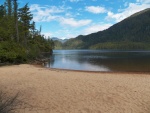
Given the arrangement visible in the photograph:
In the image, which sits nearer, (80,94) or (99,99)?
(99,99)

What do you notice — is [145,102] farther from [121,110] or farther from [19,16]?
[19,16]

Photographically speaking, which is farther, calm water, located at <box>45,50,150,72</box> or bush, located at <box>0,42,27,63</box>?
calm water, located at <box>45,50,150,72</box>

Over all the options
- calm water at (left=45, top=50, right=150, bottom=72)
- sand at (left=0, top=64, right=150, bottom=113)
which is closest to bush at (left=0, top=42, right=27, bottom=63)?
calm water at (left=45, top=50, right=150, bottom=72)

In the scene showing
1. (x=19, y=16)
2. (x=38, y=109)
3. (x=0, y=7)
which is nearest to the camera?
(x=38, y=109)

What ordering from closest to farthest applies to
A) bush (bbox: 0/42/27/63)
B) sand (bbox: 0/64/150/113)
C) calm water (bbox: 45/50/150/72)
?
sand (bbox: 0/64/150/113) → bush (bbox: 0/42/27/63) → calm water (bbox: 45/50/150/72)

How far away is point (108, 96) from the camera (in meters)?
12.6

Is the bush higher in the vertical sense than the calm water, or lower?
higher

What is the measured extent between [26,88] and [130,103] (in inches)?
308

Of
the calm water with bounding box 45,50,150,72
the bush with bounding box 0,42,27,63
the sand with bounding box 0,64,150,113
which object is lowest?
the calm water with bounding box 45,50,150,72

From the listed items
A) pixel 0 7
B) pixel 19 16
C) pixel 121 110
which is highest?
pixel 0 7

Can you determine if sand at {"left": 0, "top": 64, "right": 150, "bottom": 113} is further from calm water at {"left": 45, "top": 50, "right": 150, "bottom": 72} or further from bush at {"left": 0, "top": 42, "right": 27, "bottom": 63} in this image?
calm water at {"left": 45, "top": 50, "right": 150, "bottom": 72}

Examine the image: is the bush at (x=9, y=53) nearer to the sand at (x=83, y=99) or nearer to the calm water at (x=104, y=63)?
the calm water at (x=104, y=63)

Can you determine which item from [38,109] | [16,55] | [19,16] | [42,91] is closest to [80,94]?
[42,91]

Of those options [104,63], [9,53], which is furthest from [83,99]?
[104,63]
